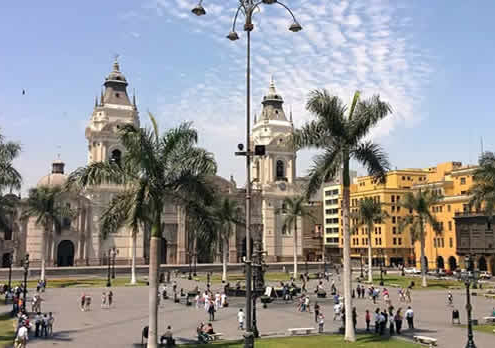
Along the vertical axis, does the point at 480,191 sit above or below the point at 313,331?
above

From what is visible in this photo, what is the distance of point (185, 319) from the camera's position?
27.9 metres

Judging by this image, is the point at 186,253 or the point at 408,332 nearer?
the point at 408,332

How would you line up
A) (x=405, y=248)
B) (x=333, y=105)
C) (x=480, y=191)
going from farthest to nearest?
(x=405, y=248), (x=480, y=191), (x=333, y=105)

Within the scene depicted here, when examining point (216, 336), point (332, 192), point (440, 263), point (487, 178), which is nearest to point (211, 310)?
point (216, 336)

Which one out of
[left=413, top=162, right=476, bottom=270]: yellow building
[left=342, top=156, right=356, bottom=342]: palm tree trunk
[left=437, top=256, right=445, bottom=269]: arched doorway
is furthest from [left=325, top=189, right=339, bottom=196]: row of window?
[left=342, top=156, right=356, bottom=342]: palm tree trunk

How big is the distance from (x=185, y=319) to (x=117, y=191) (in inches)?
1737

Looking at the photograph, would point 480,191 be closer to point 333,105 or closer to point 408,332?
point 408,332

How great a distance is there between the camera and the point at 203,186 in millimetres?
18547

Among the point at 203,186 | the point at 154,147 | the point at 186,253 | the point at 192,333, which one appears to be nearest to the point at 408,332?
the point at 192,333

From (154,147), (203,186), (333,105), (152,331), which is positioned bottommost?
(152,331)

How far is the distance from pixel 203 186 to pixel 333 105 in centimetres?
691

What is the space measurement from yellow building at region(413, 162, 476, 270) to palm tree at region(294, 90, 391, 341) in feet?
159

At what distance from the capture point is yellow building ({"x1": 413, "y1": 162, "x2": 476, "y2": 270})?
6756cm

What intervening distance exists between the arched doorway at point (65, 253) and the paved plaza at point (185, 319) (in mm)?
27532
